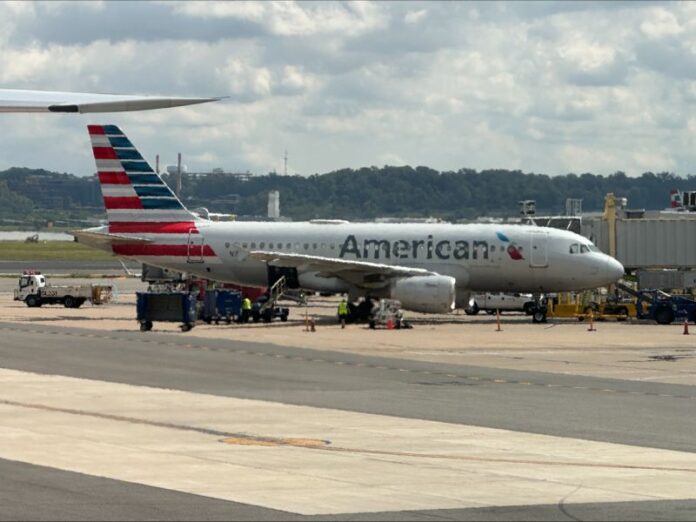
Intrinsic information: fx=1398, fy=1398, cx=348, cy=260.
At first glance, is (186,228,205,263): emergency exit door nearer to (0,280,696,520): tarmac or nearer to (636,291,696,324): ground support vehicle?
(0,280,696,520): tarmac

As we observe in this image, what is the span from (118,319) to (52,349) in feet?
67.5

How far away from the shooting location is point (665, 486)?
20.8m

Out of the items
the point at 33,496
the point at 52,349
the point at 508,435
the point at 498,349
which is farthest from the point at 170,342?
the point at 33,496

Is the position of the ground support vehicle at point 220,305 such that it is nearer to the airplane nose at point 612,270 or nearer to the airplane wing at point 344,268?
the airplane wing at point 344,268

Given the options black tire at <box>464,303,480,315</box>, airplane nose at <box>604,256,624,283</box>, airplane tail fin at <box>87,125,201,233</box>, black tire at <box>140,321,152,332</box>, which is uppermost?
airplane tail fin at <box>87,125,201,233</box>

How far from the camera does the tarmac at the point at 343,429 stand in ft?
62.3

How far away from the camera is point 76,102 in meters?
21.5

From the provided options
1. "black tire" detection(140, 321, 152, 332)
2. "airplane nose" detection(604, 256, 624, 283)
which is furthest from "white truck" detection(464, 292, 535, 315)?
"black tire" detection(140, 321, 152, 332)

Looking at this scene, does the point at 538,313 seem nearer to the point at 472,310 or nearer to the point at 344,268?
the point at 472,310

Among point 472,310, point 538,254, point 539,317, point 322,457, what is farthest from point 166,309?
point 322,457

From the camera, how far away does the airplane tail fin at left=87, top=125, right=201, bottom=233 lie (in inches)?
2822

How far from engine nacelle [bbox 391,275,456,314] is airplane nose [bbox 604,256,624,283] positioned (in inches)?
314

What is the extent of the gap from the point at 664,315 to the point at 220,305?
21.9 meters

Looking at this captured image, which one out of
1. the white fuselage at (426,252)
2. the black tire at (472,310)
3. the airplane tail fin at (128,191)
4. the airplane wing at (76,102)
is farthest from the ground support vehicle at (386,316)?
the airplane wing at (76,102)
